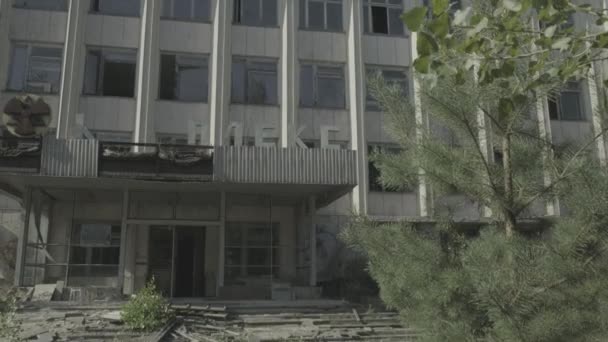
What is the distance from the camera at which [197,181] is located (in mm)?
15859

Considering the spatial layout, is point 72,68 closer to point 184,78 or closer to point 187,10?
point 184,78

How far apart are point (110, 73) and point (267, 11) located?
6.30 m

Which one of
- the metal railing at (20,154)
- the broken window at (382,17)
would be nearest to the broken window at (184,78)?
the metal railing at (20,154)

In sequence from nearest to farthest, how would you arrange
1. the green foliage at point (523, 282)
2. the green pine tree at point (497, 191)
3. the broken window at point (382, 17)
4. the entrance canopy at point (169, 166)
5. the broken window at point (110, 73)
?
the green pine tree at point (497, 191) < the green foliage at point (523, 282) < the entrance canopy at point (169, 166) < the broken window at point (110, 73) < the broken window at point (382, 17)

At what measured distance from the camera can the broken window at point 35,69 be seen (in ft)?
65.0

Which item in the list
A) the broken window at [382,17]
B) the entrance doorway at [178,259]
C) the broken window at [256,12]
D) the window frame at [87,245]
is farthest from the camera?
the broken window at [382,17]

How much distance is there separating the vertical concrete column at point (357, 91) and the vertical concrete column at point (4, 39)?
476 inches

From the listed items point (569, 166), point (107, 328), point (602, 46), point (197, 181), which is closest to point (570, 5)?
point (602, 46)

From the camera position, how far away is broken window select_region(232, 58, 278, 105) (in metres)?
21.3

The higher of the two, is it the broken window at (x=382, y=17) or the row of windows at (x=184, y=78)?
the broken window at (x=382, y=17)

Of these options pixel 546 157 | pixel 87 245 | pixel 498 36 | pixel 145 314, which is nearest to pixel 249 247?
pixel 87 245

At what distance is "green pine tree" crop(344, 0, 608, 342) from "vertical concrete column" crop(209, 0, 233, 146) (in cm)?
1473

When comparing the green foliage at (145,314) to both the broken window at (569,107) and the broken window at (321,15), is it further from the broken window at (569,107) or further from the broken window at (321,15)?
the broken window at (569,107)

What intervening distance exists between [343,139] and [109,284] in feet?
31.5
